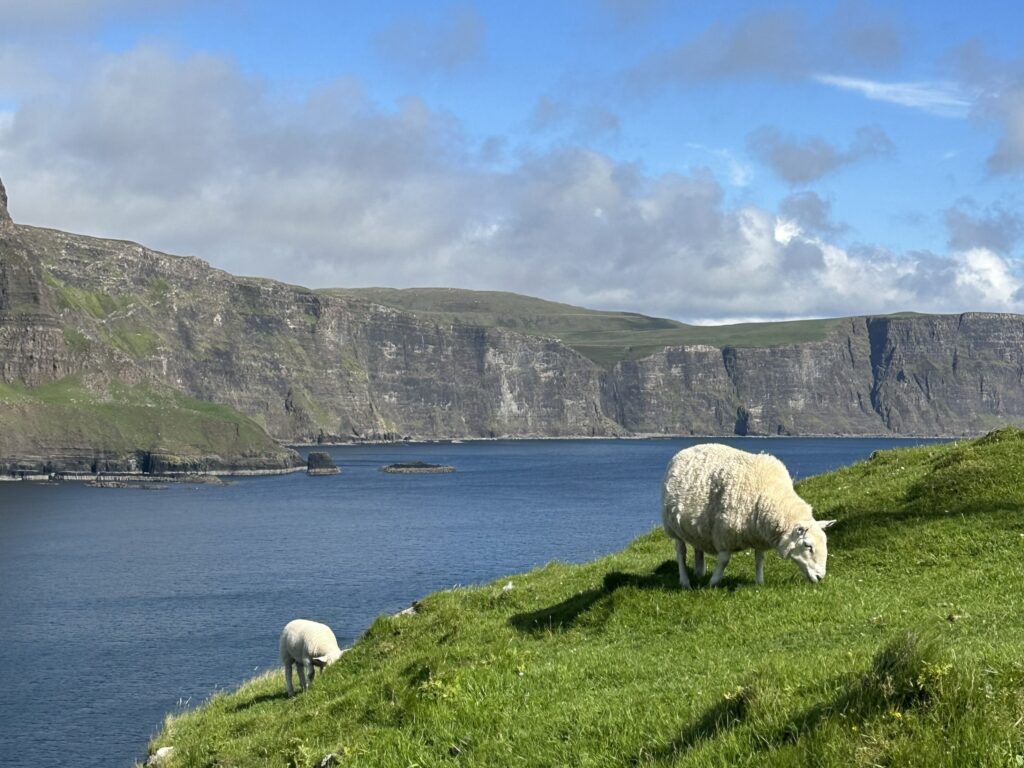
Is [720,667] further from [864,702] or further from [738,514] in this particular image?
[738,514]

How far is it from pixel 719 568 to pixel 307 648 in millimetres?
11000

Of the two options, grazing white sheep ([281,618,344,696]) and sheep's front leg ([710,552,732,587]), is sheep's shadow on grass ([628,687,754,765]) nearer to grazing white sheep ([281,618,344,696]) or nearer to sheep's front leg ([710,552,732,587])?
sheep's front leg ([710,552,732,587])

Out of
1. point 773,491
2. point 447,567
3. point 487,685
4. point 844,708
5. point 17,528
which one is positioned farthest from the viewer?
point 17,528

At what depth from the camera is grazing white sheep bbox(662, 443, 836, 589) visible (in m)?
20.4

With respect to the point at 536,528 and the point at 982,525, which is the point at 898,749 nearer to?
the point at 982,525

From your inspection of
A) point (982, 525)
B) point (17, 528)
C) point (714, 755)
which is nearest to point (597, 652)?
point (714, 755)

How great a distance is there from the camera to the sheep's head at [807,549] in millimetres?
20325

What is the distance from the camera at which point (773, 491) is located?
20.8 meters

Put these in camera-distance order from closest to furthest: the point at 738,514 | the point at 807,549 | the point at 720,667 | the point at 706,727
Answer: the point at 706,727
the point at 720,667
the point at 807,549
the point at 738,514

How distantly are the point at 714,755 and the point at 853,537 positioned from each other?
15.8 meters

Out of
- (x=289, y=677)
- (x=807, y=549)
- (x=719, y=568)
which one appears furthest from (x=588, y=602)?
(x=289, y=677)

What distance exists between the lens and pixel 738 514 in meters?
20.6

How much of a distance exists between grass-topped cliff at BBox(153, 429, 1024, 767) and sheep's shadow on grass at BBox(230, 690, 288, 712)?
14 centimetres

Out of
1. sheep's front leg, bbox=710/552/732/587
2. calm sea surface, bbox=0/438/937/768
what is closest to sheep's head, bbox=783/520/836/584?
sheep's front leg, bbox=710/552/732/587
